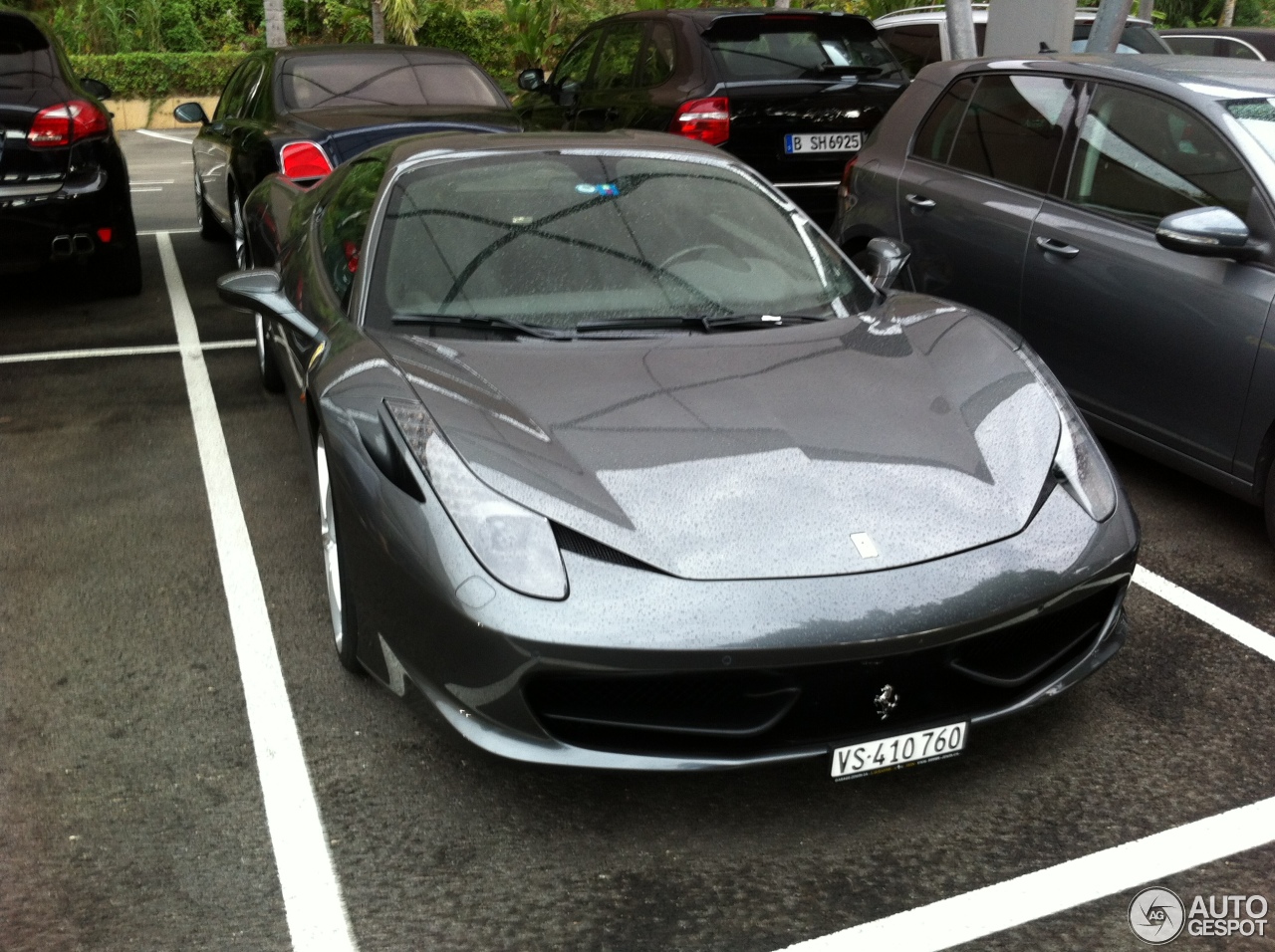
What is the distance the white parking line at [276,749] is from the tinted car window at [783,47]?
451 cm

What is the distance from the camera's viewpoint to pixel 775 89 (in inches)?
340

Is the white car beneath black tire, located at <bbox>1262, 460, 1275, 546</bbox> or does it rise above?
above

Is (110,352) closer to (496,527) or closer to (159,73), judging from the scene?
(496,527)

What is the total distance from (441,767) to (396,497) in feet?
2.28

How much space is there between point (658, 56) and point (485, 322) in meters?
5.93

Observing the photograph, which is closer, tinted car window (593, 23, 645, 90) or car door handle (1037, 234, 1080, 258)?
car door handle (1037, 234, 1080, 258)

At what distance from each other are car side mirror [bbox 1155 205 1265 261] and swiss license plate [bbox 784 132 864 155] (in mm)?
4405

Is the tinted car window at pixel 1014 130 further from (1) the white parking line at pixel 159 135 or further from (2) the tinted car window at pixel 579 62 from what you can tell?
(1) the white parking line at pixel 159 135

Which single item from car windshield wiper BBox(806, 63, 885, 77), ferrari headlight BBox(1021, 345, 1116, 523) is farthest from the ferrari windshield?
car windshield wiper BBox(806, 63, 885, 77)

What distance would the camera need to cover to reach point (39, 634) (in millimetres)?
4051

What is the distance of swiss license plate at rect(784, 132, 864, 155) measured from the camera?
869cm

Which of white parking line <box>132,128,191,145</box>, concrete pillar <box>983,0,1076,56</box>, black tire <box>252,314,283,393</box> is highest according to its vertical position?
concrete pillar <box>983,0,1076,56</box>

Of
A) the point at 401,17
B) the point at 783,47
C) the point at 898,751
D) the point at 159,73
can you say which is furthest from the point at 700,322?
the point at 159,73

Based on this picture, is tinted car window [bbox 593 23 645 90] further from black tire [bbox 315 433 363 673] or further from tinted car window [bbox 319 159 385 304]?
black tire [bbox 315 433 363 673]
